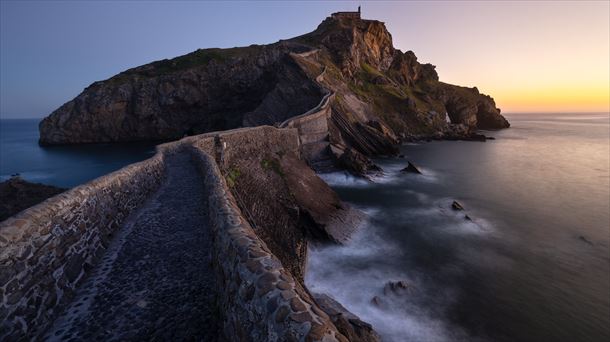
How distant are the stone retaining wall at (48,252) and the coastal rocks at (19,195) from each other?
46.0ft

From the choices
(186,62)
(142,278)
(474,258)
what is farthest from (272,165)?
(186,62)

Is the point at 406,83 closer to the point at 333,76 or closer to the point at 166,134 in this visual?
the point at 333,76

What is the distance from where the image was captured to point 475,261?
62.2 feet

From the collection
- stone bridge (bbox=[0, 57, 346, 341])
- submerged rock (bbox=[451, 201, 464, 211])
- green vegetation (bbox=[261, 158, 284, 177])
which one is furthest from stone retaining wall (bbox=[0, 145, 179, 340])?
submerged rock (bbox=[451, 201, 464, 211])

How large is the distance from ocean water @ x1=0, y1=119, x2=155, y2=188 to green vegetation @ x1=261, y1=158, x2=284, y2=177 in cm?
2997

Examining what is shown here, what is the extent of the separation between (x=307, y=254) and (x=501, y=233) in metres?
15.2

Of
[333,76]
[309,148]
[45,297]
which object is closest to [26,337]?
[45,297]

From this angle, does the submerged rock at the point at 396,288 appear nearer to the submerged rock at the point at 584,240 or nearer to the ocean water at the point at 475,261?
the ocean water at the point at 475,261

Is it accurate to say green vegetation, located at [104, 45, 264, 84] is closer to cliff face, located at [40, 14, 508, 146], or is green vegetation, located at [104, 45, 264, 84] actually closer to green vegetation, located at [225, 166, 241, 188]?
cliff face, located at [40, 14, 508, 146]

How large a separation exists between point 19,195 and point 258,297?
24.2 m

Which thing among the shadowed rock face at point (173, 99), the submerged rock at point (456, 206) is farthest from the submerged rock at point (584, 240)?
the shadowed rock face at point (173, 99)

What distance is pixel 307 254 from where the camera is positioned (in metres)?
18.9

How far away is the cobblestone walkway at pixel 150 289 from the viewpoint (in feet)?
17.8

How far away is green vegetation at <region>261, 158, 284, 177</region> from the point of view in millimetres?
23550
